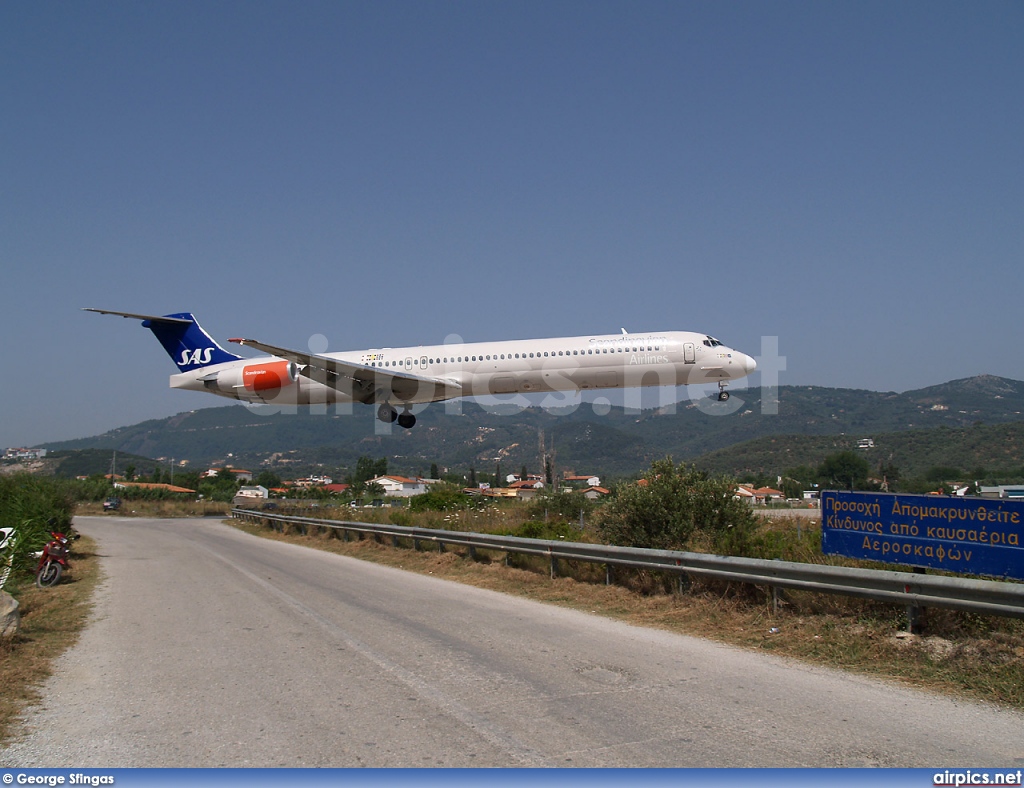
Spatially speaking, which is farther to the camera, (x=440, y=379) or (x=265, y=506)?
(x=265, y=506)

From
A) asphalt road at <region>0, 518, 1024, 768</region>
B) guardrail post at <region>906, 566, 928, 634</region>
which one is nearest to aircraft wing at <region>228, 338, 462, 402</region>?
asphalt road at <region>0, 518, 1024, 768</region>

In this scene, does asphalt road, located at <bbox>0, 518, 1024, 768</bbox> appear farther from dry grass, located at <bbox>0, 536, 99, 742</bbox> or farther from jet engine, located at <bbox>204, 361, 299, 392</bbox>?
jet engine, located at <bbox>204, 361, 299, 392</bbox>

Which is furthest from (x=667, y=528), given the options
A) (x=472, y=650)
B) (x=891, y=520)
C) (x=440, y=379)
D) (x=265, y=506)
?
(x=265, y=506)

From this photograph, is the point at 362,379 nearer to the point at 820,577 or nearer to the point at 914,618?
the point at 820,577

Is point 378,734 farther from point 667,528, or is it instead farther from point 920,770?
point 667,528

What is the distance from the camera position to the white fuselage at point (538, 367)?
2662 centimetres

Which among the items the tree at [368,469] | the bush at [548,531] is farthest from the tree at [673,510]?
the tree at [368,469]

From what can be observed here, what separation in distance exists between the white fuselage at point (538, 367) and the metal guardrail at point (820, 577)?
41.6 feet

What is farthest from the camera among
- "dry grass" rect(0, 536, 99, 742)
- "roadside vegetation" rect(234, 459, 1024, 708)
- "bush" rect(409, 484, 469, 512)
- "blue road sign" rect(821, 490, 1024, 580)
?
"bush" rect(409, 484, 469, 512)

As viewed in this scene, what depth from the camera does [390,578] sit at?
51.2 feet

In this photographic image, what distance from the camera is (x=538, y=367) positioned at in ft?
89.2

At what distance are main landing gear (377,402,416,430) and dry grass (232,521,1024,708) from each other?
620 inches

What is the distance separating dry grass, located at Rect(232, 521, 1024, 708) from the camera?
6824mm

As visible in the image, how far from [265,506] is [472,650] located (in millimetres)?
40056
